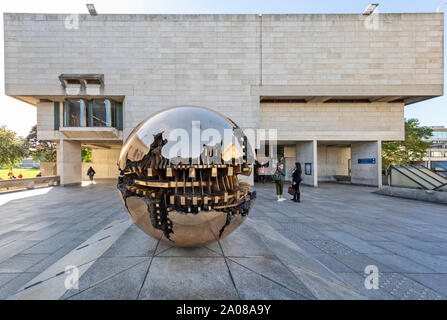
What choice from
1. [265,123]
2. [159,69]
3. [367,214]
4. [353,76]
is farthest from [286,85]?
[367,214]

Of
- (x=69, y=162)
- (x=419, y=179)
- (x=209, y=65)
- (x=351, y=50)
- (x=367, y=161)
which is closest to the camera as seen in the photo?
(x=419, y=179)

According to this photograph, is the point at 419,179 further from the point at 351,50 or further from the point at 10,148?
the point at 10,148

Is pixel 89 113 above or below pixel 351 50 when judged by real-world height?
below

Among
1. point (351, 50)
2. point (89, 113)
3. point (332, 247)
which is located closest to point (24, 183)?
point (89, 113)

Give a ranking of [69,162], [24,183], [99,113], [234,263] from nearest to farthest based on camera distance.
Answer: [234,263] < [24,183] < [99,113] < [69,162]

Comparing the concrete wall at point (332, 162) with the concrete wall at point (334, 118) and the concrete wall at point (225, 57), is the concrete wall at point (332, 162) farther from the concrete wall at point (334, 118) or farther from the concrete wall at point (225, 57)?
the concrete wall at point (225, 57)

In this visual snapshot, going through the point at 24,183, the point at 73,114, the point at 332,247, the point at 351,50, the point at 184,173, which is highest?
the point at 351,50

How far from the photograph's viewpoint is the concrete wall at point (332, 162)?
22.4m

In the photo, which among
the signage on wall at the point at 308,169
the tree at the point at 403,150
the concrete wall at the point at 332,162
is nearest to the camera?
the signage on wall at the point at 308,169

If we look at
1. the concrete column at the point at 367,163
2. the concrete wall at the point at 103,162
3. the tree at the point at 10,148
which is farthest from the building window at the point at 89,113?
the concrete column at the point at 367,163

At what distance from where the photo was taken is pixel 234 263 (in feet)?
7.50

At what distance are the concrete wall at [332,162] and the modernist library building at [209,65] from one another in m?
6.72

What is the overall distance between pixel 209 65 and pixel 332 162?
19.6 metres
